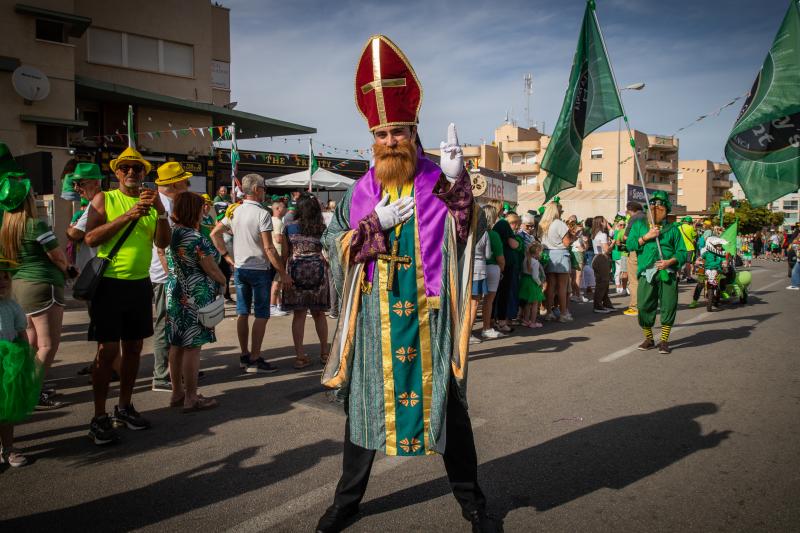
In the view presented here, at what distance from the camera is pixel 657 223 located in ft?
24.2

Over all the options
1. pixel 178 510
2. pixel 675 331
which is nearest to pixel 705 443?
pixel 178 510

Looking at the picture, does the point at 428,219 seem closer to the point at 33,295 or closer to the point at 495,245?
the point at 33,295

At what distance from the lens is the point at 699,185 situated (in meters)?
85.2

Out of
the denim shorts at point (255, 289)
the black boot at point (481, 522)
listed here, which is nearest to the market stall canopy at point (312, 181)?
the denim shorts at point (255, 289)

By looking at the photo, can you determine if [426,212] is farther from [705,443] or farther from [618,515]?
[705,443]

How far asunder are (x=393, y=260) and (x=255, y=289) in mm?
3632

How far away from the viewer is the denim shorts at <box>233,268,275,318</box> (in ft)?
19.9

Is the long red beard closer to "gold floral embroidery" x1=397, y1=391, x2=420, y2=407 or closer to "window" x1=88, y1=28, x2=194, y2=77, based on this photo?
"gold floral embroidery" x1=397, y1=391, x2=420, y2=407

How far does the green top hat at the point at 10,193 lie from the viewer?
→ 149 inches

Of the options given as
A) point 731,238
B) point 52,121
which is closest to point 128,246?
point 731,238

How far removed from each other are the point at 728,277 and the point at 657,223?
5.99m

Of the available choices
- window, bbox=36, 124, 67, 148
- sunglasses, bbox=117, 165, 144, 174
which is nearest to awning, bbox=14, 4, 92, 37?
window, bbox=36, 124, 67, 148

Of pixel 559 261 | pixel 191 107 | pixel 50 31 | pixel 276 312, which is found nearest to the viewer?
pixel 559 261

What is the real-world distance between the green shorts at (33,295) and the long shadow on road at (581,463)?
11.0 ft
